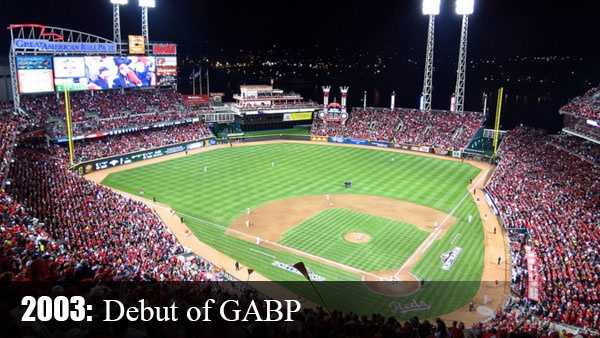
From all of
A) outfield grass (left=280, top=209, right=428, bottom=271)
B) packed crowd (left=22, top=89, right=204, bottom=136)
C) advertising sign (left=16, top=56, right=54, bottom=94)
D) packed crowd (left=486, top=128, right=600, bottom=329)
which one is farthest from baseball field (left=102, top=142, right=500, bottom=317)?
advertising sign (left=16, top=56, right=54, bottom=94)

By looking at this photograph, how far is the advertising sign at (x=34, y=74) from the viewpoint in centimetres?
4919

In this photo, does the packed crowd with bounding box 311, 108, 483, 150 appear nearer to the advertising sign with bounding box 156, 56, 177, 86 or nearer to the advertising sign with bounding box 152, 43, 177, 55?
the advertising sign with bounding box 156, 56, 177, 86

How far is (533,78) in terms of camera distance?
164 meters

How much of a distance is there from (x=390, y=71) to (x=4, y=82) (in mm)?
145171

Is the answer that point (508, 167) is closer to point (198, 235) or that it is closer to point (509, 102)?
point (198, 235)

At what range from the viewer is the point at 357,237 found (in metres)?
31.9

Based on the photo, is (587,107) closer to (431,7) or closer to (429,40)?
(429,40)

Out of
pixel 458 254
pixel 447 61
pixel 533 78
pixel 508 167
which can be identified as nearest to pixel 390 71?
pixel 447 61

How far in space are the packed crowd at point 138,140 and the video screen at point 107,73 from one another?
6.62 m

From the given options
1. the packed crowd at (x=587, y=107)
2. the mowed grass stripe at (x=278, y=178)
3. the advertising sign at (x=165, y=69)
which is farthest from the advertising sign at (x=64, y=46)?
the packed crowd at (x=587, y=107)

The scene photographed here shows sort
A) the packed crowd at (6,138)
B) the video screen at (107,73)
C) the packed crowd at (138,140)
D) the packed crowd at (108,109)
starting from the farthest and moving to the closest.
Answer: the video screen at (107,73), the packed crowd at (108,109), the packed crowd at (138,140), the packed crowd at (6,138)

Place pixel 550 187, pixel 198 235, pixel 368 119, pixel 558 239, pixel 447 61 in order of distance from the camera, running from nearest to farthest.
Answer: pixel 558 239, pixel 198 235, pixel 550 187, pixel 368 119, pixel 447 61

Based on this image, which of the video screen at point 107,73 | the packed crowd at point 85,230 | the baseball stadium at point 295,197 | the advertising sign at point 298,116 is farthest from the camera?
the advertising sign at point 298,116

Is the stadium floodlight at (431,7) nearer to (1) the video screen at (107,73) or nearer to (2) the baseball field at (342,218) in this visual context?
(2) the baseball field at (342,218)
